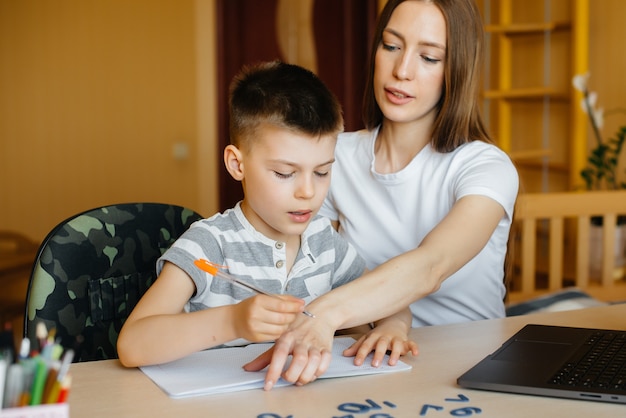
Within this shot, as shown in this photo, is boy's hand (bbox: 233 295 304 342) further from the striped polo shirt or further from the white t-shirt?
the white t-shirt

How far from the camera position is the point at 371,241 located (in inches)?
71.2

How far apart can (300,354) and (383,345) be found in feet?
0.56

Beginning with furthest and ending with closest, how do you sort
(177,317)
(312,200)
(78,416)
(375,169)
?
(375,169), (312,200), (177,317), (78,416)

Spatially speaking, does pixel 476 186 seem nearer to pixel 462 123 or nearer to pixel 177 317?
pixel 462 123

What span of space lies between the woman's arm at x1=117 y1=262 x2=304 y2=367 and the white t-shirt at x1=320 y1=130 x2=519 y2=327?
0.63 metres

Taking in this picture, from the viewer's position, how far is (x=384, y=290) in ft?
4.34

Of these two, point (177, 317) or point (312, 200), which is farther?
→ point (312, 200)

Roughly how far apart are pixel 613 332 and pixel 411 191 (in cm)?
53

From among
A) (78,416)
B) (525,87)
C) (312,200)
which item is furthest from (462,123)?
(525,87)

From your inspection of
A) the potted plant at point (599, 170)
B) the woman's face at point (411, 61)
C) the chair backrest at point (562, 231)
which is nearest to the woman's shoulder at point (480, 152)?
the woman's face at point (411, 61)

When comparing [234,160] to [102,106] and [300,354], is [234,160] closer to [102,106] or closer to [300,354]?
[300,354]

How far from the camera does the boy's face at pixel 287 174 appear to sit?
1307 mm

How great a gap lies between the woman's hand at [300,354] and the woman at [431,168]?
11.9 inches

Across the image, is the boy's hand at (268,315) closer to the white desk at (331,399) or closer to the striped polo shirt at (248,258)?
the white desk at (331,399)
